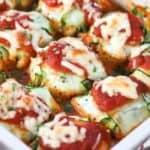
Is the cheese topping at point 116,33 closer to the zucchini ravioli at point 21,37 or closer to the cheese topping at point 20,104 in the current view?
the zucchini ravioli at point 21,37

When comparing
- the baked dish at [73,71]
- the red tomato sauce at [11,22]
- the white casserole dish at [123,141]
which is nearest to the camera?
the white casserole dish at [123,141]

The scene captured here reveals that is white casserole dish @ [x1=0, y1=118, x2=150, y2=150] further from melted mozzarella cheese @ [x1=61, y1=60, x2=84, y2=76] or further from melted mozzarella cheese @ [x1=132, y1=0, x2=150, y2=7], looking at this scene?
melted mozzarella cheese @ [x1=132, y1=0, x2=150, y2=7]

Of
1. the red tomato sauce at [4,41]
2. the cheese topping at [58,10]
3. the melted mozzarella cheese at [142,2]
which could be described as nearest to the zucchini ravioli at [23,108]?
the red tomato sauce at [4,41]

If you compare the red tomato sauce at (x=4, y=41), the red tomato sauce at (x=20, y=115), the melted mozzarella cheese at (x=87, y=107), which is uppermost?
the red tomato sauce at (x=4, y=41)

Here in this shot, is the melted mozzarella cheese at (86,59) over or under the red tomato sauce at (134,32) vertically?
under

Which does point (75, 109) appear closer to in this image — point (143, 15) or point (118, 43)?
point (118, 43)

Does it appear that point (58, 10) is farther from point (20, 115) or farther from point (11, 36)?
point (20, 115)

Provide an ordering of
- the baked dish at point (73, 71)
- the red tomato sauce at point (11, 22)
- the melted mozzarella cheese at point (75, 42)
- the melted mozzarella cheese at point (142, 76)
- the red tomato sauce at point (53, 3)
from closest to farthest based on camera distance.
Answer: the baked dish at point (73, 71) → the melted mozzarella cheese at point (142, 76) → the melted mozzarella cheese at point (75, 42) → the red tomato sauce at point (11, 22) → the red tomato sauce at point (53, 3)

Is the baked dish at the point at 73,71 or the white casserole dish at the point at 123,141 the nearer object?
the white casserole dish at the point at 123,141
